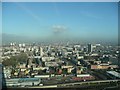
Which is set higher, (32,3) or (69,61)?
(32,3)

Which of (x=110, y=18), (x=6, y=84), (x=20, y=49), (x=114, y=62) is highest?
(x=110, y=18)

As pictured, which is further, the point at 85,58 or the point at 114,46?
the point at 85,58

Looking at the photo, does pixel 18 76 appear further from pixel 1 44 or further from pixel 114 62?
pixel 114 62

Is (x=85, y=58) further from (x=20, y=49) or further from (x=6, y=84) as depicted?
(x=6, y=84)

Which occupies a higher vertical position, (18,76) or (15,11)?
(15,11)

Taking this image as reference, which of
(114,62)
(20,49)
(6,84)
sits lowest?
(6,84)

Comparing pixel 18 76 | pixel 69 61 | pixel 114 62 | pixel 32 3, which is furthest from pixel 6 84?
pixel 114 62

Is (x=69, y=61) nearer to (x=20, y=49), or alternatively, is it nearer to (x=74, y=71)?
(x=74, y=71)

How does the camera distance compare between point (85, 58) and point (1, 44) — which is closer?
point (1, 44)

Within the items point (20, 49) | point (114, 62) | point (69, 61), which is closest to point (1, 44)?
point (20, 49)
